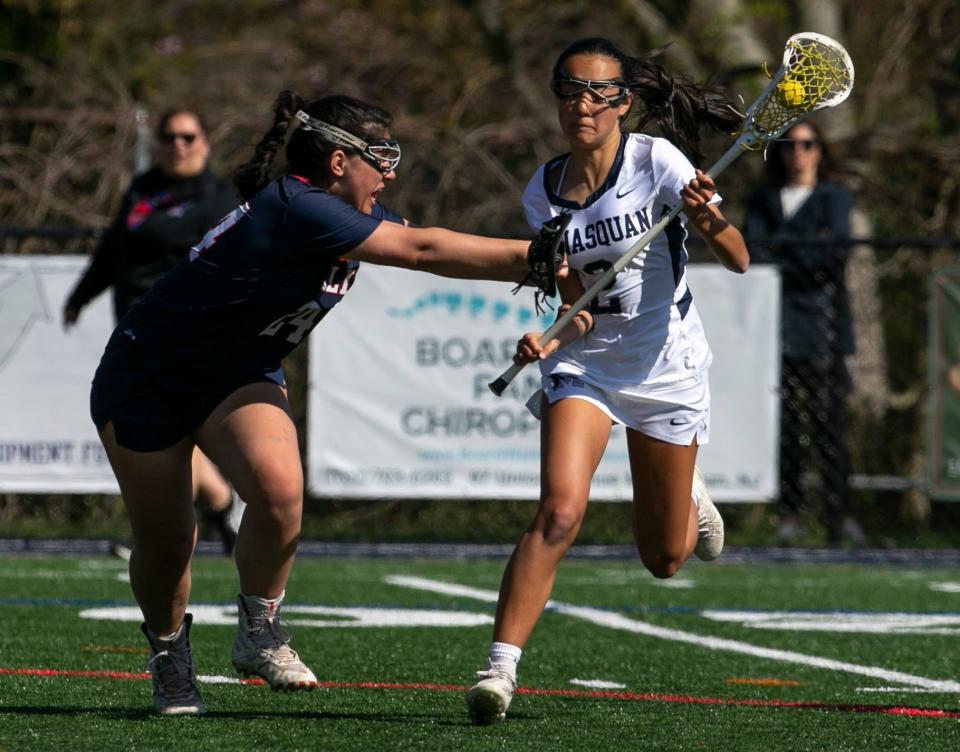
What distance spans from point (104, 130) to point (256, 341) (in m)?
7.97

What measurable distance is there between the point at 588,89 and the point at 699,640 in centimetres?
245

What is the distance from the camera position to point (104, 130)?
12242 mm

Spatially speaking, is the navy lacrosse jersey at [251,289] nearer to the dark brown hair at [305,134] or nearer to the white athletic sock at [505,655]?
the dark brown hair at [305,134]

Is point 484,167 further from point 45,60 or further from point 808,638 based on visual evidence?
point 808,638

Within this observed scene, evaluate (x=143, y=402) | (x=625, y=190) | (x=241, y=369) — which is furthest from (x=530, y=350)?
(x=143, y=402)

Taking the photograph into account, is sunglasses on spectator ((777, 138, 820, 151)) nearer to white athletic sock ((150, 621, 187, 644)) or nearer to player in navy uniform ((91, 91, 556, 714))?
player in navy uniform ((91, 91, 556, 714))

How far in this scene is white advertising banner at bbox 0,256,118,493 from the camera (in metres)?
10.1

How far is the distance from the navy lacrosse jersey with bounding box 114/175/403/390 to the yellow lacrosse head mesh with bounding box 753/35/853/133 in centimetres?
123

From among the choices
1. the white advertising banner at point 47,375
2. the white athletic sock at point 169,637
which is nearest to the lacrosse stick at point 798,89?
the white athletic sock at point 169,637

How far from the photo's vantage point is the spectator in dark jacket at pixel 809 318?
10.3 m

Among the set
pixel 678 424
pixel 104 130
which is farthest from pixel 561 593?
pixel 104 130

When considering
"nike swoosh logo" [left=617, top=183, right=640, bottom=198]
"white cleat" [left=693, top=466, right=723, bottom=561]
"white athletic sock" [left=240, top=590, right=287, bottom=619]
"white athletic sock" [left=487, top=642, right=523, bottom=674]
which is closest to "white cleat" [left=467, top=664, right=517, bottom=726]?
"white athletic sock" [left=487, top=642, right=523, bottom=674]

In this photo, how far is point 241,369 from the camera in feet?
15.6

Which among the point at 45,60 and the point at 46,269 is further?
the point at 45,60
